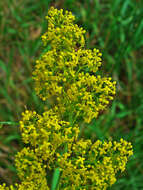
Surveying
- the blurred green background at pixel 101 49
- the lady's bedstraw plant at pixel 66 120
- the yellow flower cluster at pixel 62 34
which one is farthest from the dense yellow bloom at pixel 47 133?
the blurred green background at pixel 101 49

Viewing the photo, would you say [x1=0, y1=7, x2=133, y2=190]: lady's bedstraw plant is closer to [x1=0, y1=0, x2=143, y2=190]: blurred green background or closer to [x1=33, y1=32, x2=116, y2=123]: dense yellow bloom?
[x1=33, y1=32, x2=116, y2=123]: dense yellow bloom

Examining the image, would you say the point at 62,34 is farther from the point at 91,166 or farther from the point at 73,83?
Answer: the point at 91,166

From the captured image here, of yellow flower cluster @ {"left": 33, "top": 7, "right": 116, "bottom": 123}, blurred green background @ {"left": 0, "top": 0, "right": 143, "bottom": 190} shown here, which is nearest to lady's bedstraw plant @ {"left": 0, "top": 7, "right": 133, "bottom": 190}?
yellow flower cluster @ {"left": 33, "top": 7, "right": 116, "bottom": 123}

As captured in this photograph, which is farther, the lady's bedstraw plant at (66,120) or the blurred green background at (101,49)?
the blurred green background at (101,49)

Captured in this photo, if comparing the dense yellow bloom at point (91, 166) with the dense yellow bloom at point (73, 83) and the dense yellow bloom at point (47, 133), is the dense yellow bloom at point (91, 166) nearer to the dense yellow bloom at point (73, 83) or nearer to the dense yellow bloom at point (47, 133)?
the dense yellow bloom at point (47, 133)

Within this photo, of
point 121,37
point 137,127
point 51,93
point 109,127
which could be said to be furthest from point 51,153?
point 121,37

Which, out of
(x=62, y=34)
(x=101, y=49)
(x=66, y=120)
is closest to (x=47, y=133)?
(x=66, y=120)

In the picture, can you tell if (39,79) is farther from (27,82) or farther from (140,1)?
(140,1)

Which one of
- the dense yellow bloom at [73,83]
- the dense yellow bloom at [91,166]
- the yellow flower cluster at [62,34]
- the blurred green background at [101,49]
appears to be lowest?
the dense yellow bloom at [91,166]
